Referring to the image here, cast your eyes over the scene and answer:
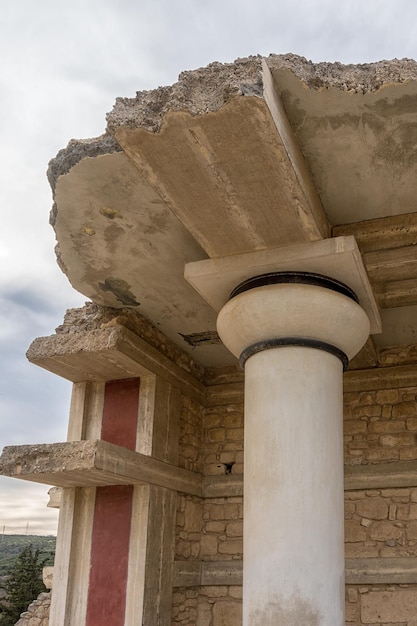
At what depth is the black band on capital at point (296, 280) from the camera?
443cm

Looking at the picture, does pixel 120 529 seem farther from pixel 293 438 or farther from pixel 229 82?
pixel 229 82

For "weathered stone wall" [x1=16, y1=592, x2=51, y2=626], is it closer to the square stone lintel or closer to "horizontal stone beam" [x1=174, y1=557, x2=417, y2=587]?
"horizontal stone beam" [x1=174, y1=557, x2=417, y2=587]

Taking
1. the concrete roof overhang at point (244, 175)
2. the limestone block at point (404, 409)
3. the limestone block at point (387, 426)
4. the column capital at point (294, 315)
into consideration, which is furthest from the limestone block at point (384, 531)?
the column capital at point (294, 315)

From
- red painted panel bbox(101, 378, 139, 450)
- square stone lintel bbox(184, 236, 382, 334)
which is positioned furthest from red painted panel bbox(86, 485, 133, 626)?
square stone lintel bbox(184, 236, 382, 334)

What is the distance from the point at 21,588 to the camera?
22.0 meters

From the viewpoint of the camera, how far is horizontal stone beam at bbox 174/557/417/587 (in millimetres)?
5820

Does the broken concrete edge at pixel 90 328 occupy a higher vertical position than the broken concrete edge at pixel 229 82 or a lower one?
lower

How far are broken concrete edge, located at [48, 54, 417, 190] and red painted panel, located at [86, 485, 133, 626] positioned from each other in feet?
11.6

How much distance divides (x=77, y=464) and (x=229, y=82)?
3125mm

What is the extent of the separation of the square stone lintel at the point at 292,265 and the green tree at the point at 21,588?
20.0 meters

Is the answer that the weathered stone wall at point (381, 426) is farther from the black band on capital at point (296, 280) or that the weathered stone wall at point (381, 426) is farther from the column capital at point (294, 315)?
the black band on capital at point (296, 280)

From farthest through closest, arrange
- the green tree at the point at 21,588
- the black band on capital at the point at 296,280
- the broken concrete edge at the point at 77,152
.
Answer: the green tree at the point at 21,588 → the black band on capital at the point at 296,280 → the broken concrete edge at the point at 77,152

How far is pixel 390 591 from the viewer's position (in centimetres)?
584

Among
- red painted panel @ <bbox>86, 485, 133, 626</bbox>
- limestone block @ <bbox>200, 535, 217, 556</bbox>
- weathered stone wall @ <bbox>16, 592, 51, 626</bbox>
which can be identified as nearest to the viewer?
red painted panel @ <bbox>86, 485, 133, 626</bbox>
